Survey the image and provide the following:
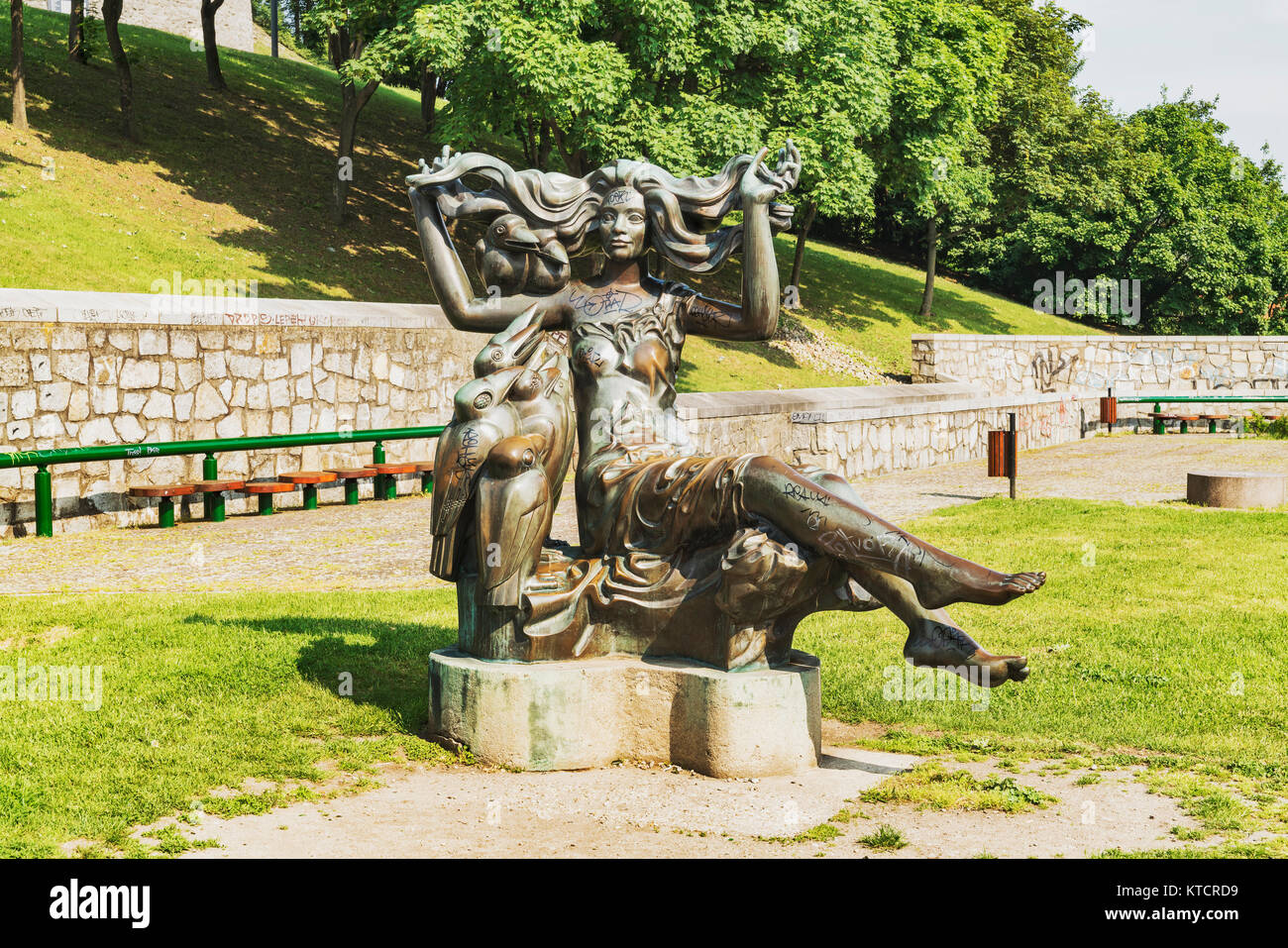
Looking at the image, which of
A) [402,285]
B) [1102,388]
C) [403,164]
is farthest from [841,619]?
[1102,388]

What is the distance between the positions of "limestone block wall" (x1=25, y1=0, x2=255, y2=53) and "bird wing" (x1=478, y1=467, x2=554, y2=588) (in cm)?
3739

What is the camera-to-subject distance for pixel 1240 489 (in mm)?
12906

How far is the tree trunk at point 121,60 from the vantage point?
866 inches

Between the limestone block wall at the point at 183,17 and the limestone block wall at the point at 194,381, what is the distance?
28868 millimetres

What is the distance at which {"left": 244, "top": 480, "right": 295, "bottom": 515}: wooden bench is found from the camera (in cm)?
1175

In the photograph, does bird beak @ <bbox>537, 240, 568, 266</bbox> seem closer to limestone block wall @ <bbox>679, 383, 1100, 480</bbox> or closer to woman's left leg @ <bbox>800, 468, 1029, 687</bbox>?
woman's left leg @ <bbox>800, 468, 1029, 687</bbox>

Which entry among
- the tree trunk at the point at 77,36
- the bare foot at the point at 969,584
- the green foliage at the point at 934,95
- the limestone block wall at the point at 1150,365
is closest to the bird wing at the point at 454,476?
the bare foot at the point at 969,584

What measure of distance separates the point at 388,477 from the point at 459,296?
7.92 metres

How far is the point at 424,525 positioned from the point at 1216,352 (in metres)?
24.8

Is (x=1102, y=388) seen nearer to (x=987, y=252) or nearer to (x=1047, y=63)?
(x=987, y=252)

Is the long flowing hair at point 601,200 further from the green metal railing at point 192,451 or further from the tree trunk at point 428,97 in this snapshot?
the tree trunk at point 428,97

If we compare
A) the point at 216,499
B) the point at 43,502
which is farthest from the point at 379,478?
the point at 43,502

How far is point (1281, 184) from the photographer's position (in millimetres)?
48750

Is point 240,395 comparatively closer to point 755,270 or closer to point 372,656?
point 372,656
